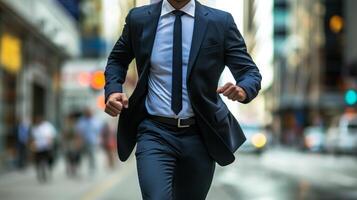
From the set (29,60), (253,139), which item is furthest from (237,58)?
(253,139)

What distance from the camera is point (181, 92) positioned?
426cm

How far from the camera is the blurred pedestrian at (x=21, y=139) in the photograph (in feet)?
72.3

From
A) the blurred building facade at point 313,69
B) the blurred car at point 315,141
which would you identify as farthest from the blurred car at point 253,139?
the blurred building facade at point 313,69

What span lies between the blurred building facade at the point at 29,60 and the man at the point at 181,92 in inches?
537

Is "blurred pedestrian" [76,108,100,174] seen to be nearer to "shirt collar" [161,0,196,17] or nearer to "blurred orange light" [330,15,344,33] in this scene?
"shirt collar" [161,0,196,17]

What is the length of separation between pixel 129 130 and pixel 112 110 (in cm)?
29

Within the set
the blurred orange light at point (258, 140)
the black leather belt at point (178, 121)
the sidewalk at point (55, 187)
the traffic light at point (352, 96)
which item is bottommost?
the blurred orange light at point (258, 140)

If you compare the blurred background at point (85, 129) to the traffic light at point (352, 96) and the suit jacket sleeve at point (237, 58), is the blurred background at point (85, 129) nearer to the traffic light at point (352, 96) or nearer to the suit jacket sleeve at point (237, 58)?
the traffic light at point (352, 96)

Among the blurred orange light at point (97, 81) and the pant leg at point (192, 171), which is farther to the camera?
the blurred orange light at point (97, 81)

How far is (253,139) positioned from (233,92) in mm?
30567

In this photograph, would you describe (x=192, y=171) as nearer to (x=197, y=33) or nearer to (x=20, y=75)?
(x=197, y=33)

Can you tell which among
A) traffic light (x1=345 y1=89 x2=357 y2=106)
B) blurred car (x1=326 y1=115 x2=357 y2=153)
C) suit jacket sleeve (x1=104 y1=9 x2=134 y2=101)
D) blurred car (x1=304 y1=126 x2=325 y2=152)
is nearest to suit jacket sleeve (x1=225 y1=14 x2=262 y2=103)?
suit jacket sleeve (x1=104 y1=9 x2=134 y2=101)

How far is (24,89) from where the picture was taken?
77.4 feet

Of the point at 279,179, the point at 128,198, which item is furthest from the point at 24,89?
the point at 128,198
